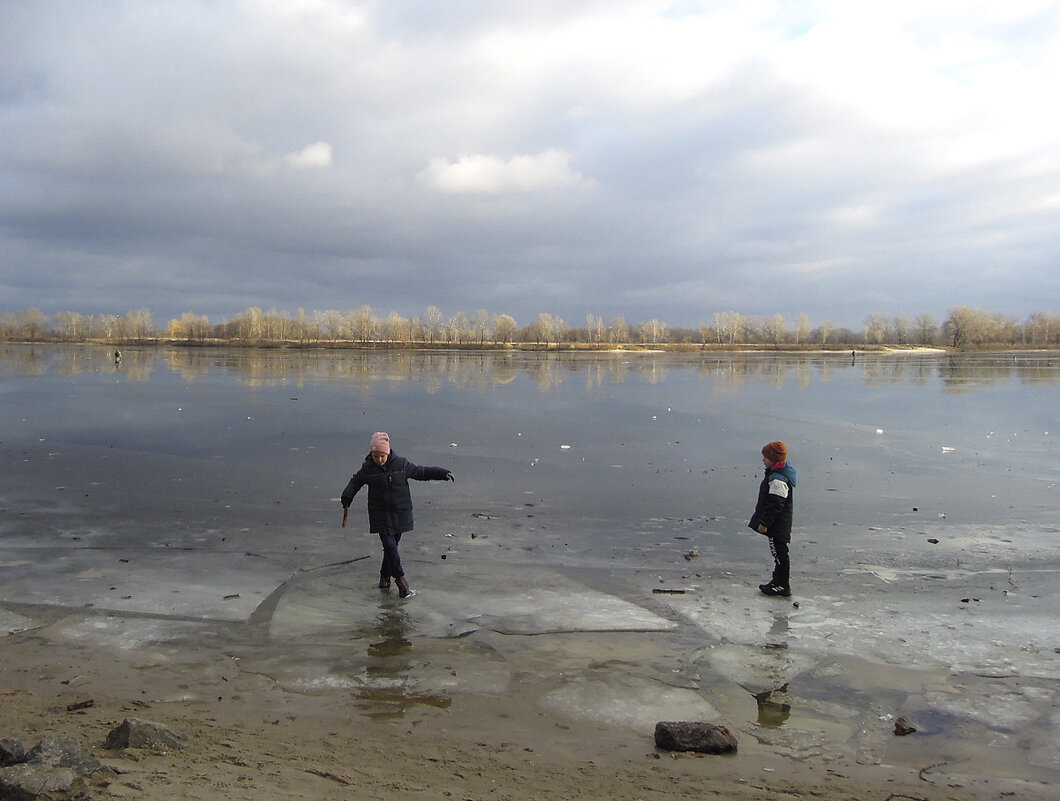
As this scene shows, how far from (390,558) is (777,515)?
4190 millimetres

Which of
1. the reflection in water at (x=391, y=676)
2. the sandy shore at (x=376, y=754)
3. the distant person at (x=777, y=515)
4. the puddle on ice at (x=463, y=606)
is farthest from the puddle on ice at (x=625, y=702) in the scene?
the distant person at (x=777, y=515)

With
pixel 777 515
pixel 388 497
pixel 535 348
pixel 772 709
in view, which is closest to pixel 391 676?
pixel 388 497

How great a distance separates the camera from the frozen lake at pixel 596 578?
573 centimetres

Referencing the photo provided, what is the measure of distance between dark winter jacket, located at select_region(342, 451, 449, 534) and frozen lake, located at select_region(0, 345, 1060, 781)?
760mm

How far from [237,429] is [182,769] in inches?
702

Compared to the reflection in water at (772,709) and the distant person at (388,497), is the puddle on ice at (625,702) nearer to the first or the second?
the reflection in water at (772,709)

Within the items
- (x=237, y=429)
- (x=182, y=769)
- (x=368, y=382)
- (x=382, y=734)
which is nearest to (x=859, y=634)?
(x=382, y=734)

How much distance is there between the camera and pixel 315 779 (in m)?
4.23

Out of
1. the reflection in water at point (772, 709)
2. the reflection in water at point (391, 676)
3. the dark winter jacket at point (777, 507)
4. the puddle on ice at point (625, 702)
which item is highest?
the dark winter jacket at point (777, 507)

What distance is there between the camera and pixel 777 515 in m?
8.35

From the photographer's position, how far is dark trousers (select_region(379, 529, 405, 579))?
25.9 ft

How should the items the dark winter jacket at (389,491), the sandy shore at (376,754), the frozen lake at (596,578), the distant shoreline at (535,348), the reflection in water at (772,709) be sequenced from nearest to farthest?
the sandy shore at (376,754) → the reflection in water at (772,709) → the frozen lake at (596,578) → the dark winter jacket at (389,491) → the distant shoreline at (535,348)

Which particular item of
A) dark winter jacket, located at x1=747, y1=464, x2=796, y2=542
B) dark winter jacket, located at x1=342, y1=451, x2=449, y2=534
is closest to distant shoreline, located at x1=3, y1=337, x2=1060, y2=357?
dark winter jacket, located at x1=342, y1=451, x2=449, y2=534

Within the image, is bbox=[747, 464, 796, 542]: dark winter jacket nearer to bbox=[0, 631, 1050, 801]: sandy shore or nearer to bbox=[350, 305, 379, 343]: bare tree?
bbox=[0, 631, 1050, 801]: sandy shore
